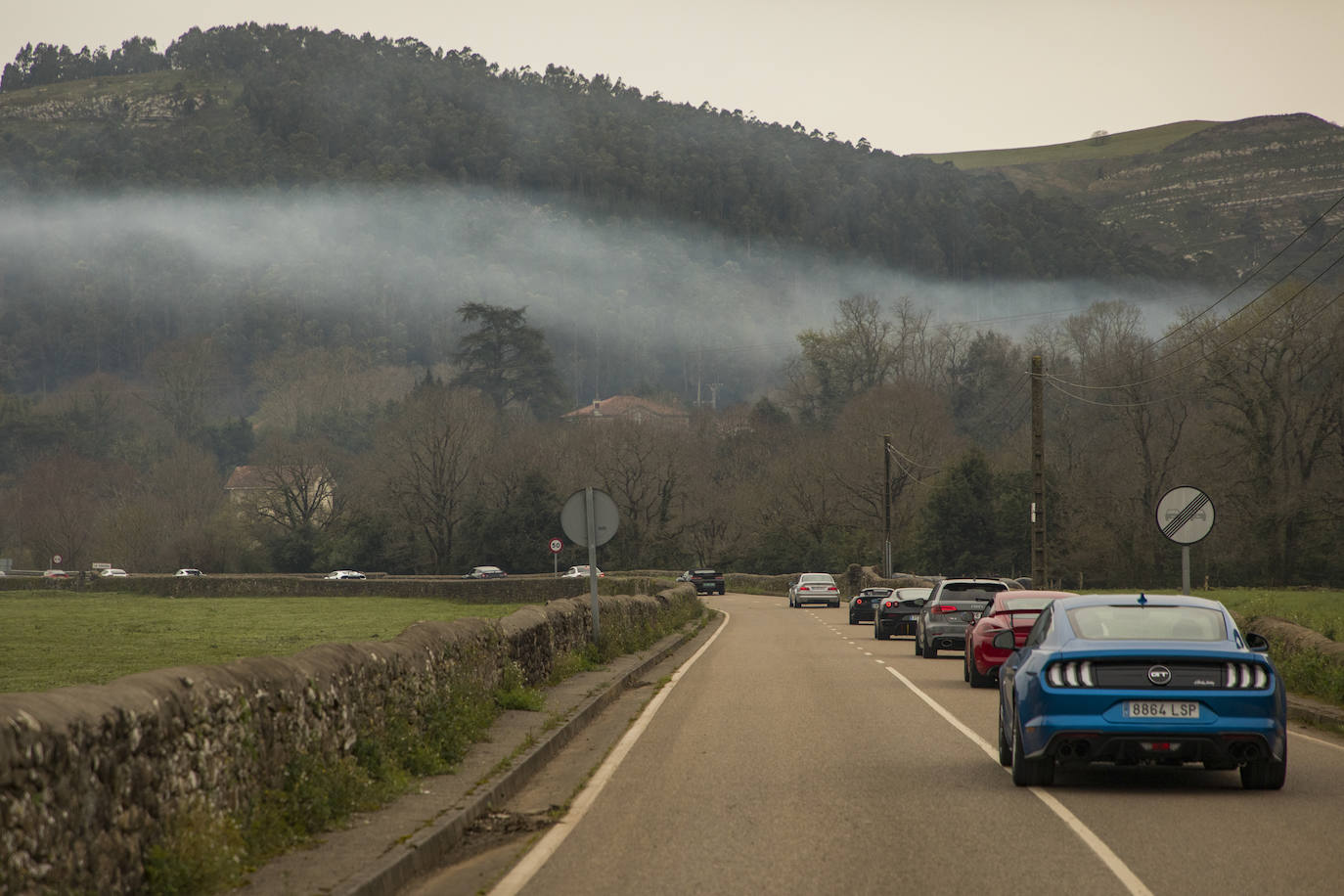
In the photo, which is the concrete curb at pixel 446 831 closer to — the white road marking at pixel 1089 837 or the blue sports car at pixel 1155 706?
the white road marking at pixel 1089 837

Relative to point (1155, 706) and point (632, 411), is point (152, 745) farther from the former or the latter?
point (632, 411)

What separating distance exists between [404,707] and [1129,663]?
5.45m

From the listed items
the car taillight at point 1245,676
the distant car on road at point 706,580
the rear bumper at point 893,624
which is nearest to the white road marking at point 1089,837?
the car taillight at point 1245,676

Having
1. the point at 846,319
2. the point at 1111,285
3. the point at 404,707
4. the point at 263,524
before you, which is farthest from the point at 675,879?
the point at 1111,285

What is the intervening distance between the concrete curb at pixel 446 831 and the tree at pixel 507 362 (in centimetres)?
12112

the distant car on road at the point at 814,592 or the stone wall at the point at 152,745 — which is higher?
the stone wall at the point at 152,745

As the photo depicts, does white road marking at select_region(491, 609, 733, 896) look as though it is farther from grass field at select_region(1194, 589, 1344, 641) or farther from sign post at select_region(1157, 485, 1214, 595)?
grass field at select_region(1194, 589, 1344, 641)

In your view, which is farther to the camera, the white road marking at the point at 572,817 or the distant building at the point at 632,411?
the distant building at the point at 632,411

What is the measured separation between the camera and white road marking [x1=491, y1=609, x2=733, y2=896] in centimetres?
772

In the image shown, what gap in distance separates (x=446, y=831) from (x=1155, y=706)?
16.9 ft

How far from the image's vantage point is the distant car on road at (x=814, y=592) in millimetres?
61406

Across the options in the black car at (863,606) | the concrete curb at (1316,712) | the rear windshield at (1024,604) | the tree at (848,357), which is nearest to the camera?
the concrete curb at (1316,712)

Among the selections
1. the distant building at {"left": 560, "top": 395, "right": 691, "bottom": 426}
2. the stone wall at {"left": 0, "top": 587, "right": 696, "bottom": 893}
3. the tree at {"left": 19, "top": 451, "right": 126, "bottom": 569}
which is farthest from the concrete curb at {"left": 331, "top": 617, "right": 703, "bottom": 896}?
the distant building at {"left": 560, "top": 395, "right": 691, "bottom": 426}

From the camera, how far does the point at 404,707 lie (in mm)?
11195
